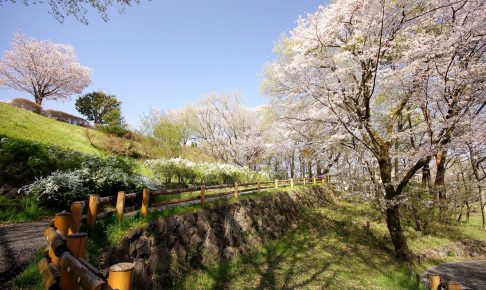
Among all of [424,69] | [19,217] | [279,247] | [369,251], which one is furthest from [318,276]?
[19,217]

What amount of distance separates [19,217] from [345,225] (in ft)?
49.7

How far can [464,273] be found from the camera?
10.5 m

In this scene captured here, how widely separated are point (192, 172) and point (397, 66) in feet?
41.3

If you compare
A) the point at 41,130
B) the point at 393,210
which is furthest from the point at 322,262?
the point at 41,130

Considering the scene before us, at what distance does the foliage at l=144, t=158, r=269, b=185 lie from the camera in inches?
623

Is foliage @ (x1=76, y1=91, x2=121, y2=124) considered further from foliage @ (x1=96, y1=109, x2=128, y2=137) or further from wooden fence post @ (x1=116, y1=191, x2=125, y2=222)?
wooden fence post @ (x1=116, y1=191, x2=125, y2=222)

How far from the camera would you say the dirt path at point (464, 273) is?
9235 mm

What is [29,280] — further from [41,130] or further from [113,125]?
[113,125]

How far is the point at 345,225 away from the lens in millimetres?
15461

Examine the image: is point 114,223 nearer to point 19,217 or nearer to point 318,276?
point 19,217

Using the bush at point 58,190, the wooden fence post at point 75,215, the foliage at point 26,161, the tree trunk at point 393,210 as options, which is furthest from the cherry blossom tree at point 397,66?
the foliage at point 26,161

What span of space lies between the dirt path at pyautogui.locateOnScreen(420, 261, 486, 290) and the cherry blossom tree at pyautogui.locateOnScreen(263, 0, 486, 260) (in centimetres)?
129

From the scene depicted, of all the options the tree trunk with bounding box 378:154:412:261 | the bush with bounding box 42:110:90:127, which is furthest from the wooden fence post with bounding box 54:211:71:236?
the bush with bounding box 42:110:90:127

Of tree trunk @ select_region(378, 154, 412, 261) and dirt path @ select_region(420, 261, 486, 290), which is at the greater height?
tree trunk @ select_region(378, 154, 412, 261)
